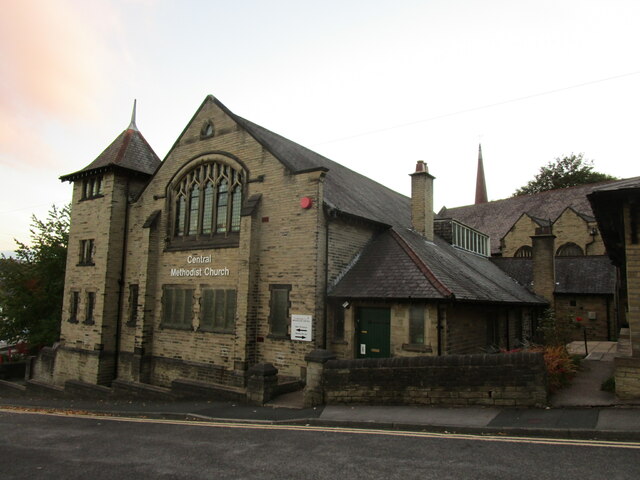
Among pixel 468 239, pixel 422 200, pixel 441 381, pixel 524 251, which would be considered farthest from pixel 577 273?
pixel 441 381

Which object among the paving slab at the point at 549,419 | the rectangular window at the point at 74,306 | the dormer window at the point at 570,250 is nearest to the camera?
the paving slab at the point at 549,419

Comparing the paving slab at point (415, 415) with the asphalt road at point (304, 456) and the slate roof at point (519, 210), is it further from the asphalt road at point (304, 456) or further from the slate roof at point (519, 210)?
the slate roof at point (519, 210)

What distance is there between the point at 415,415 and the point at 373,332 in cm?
538

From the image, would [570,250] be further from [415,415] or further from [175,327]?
[415,415]

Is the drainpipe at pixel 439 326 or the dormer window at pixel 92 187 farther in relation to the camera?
the dormer window at pixel 92 187

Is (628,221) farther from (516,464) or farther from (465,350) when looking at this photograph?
(465,350)

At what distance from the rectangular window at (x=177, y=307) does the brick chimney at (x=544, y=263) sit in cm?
1802

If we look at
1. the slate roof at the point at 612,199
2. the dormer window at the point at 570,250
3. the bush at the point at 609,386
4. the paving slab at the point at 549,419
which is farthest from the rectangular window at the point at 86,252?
Result: the dormer window at the point at 570,250

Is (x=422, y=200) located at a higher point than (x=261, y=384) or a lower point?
higher

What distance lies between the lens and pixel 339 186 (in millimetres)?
19766

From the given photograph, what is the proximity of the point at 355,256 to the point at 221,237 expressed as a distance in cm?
534

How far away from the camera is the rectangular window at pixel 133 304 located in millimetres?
20969

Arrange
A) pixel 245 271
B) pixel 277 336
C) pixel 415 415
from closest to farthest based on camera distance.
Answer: pixel 415 415, pixel 277 336, pixel 245 271

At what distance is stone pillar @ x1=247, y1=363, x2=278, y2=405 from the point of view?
1317 cm
